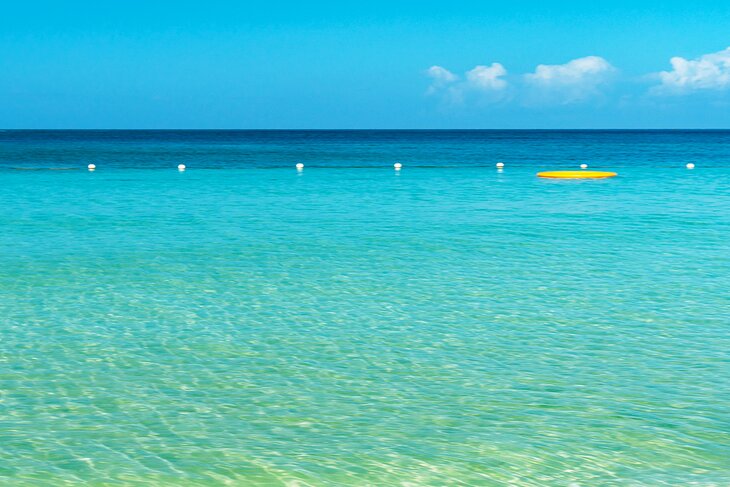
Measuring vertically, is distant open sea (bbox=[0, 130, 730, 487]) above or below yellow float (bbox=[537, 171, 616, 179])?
below

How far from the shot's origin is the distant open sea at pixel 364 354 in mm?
6613

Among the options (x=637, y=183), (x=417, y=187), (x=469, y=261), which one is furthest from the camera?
(x=637, y=183)

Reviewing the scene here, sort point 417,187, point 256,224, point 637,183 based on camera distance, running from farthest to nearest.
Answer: point 637,183, point 417,187, point 256,224

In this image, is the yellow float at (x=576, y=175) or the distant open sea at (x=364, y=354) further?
the yellow float at (x=576, y=175)

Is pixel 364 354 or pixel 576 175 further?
pixel 576 175

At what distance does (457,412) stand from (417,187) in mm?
27776

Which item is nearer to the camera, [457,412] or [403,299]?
[457,412]

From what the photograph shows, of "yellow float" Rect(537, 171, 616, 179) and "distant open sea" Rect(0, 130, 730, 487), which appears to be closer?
"distant open sea" Rect(0, 130, 730, 487)

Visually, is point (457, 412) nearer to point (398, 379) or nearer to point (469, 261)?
point (398, 379)

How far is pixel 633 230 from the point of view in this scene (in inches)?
804

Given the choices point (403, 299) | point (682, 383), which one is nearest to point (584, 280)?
point (403, 299)

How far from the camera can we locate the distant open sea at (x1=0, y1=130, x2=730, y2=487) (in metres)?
6.61

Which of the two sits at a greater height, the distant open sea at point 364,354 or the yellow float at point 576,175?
the yellow float at point 576,175

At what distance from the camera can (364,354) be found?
945cm
